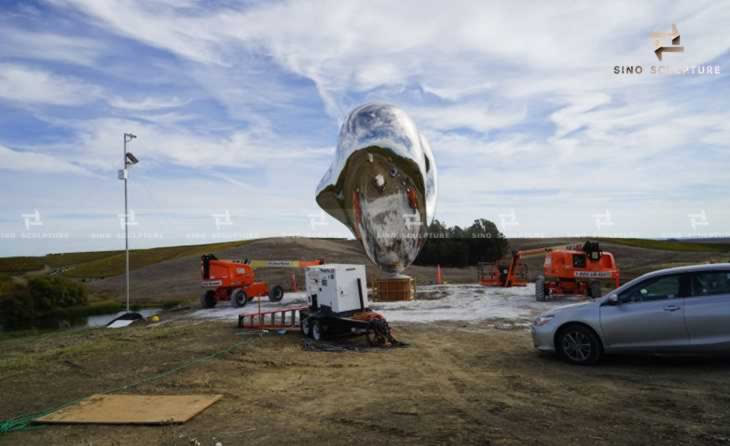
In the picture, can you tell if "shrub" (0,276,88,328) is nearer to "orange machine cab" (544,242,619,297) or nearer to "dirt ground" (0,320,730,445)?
"dirt ground" (0,320,730,445)

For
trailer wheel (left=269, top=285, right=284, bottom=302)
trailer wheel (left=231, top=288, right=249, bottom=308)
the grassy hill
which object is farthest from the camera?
the grassy hill

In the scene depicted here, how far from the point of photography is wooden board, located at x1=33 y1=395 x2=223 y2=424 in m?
6.82

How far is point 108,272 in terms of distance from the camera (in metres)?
56.7

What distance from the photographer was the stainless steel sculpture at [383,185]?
2003 cm

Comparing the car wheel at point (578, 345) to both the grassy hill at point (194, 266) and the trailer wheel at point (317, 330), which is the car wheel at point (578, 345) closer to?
the trailer wheel at point (317, 330)

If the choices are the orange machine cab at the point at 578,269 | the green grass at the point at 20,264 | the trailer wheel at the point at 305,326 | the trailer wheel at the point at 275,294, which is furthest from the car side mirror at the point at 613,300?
the green grass at the point at 20,264

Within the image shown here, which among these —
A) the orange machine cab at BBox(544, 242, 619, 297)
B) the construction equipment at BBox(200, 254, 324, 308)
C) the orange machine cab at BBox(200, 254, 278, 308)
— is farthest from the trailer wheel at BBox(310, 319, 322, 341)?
the orange machine cab at BBox(544, 242, 619, 297)

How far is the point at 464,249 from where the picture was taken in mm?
57812

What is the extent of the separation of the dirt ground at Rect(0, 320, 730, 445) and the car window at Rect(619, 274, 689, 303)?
3.79ft

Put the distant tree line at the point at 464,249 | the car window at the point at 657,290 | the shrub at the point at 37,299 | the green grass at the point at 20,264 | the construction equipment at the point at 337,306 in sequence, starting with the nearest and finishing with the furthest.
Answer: the car window at the point at 657,290 < the construction equipment at the point at 337,306 < the shrub at the point at 37,299 < the green grass at the point at 20,264 < the distant tree line at the point at 464,249

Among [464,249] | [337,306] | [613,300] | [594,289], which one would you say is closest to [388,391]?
[613,300]

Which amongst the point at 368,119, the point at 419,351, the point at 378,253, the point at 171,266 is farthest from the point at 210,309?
the point at 171,266

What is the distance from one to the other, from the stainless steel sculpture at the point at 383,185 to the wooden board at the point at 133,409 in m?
13.4

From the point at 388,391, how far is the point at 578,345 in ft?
11.9
